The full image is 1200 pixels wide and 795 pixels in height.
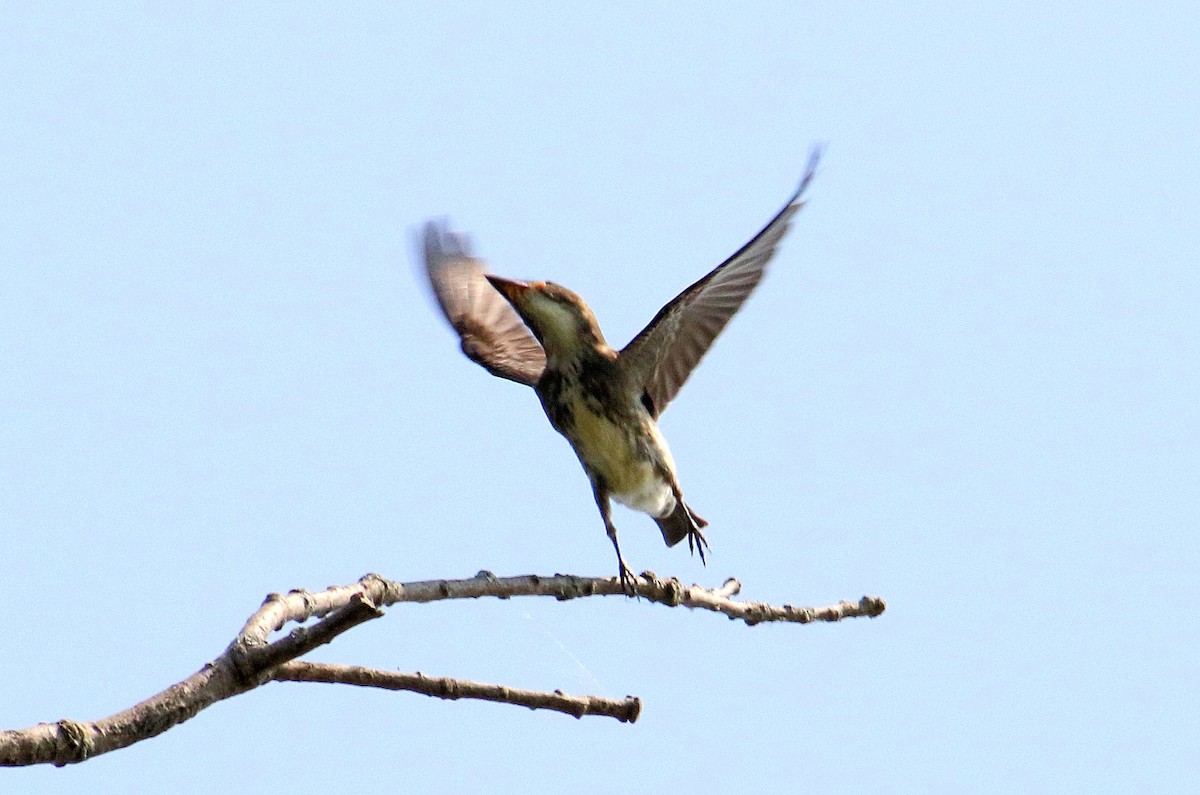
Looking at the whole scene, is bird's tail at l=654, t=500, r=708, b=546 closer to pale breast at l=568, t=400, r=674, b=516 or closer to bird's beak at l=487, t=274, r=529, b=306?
pale breast at l=568, t=400, r=674, b=516

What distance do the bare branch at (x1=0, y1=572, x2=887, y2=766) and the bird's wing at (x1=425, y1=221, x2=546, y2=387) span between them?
290 cm

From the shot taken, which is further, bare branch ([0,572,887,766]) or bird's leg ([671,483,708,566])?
bird's leg ([671,483,708,566])

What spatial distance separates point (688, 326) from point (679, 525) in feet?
3.31

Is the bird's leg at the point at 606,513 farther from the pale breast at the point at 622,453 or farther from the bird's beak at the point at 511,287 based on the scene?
the bird's beak at the point at 511,287

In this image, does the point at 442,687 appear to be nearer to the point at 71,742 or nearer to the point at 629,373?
the point at 71,742

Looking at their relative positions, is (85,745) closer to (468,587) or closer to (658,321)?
(468,587)

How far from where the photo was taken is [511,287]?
6176 millimetres

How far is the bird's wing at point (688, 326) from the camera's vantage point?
5.97m

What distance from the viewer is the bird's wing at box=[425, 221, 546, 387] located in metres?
7.16

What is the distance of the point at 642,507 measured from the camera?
20.5ft

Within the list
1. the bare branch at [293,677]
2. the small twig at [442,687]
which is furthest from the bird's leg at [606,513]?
the small twig at [442,687]

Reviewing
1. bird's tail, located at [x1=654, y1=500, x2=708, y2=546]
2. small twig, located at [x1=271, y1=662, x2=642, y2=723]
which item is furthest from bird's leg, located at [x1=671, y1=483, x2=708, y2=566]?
small twig, located at [x1=271, y1=662, x2=642, y2=723]

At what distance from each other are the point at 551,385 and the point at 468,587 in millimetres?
2758

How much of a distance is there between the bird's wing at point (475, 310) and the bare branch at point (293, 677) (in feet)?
9.53
